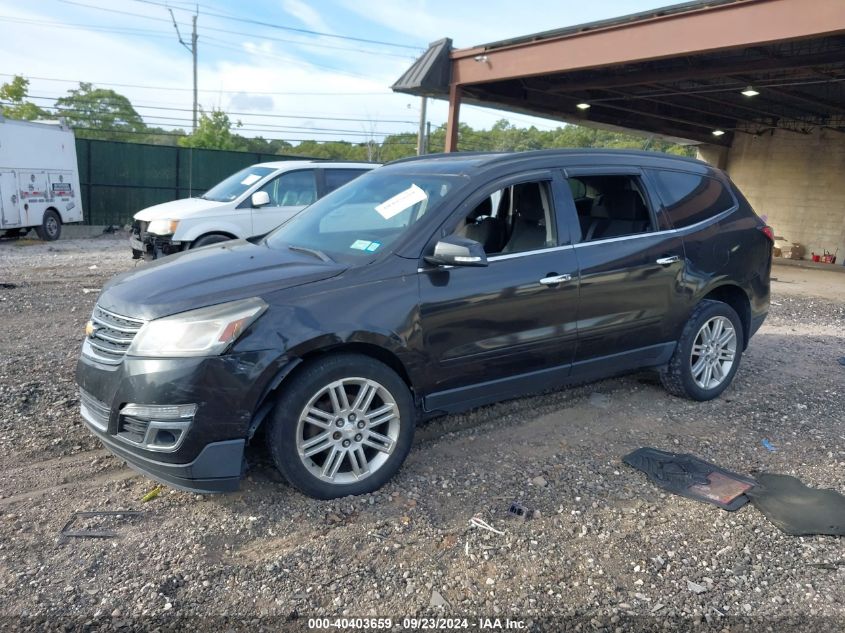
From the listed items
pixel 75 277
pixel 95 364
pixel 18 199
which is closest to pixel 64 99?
pixel 18 199

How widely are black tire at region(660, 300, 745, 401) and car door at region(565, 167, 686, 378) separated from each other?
0.14m

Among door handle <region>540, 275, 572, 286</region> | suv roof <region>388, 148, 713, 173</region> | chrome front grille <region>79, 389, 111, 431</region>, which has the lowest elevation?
chrome front grille <region>79, 389, 111, 431</region>

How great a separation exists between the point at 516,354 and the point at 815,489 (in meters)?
1.96

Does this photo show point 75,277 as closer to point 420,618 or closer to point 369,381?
point 369,381

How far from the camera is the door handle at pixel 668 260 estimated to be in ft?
15.9

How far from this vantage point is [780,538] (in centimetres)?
340

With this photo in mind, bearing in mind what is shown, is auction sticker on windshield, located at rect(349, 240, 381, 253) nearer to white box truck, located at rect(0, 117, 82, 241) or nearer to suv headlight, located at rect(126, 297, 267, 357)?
suv headlight, located at rect(126, 297, 267, 357)

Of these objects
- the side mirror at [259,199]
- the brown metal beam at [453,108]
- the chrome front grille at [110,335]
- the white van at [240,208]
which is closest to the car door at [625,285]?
the chrome front grille at [110,335]

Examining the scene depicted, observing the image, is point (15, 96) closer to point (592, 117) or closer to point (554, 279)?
point (592, 117)

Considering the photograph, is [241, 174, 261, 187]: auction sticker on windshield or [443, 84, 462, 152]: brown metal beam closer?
[241, 174, 261, 187]: auction sticker on windshield

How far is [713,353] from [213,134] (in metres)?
37.1

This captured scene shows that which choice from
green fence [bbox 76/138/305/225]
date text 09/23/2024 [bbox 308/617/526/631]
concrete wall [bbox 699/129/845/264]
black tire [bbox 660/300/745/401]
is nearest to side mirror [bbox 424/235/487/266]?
date text 09/23/2024 [bbox 308/617/526/631]

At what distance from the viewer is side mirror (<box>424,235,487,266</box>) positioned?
11.9 feet

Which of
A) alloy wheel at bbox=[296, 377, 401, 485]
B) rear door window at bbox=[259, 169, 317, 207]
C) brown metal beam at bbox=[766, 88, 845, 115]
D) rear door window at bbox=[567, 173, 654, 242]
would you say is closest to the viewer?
alloy wheel at bbox=[296, 377, 401, 485]
